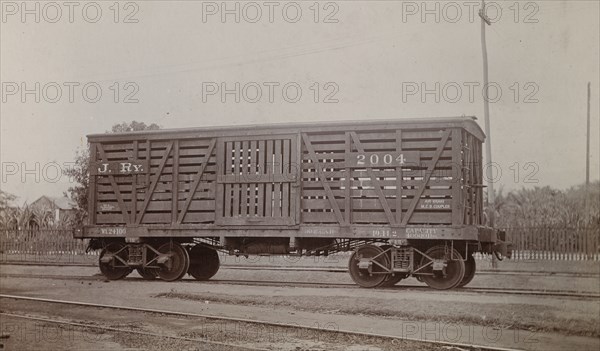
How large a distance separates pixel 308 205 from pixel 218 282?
242 cm

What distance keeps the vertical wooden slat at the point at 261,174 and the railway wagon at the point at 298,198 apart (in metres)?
0.02

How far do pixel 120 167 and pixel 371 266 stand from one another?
567 centimetres

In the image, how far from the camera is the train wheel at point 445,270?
998cm

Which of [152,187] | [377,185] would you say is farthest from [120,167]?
[377,185]

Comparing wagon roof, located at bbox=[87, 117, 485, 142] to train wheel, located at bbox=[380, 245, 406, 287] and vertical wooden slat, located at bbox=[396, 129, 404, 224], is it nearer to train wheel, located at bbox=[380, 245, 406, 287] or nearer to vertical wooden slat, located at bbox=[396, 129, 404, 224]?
vertical wooden slat, located at bbox=[396, 129, 404, 224]

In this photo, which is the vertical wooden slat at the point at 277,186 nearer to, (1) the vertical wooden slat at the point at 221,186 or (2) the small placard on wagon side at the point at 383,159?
(1) the vertical wooden slat at the point at 221,186

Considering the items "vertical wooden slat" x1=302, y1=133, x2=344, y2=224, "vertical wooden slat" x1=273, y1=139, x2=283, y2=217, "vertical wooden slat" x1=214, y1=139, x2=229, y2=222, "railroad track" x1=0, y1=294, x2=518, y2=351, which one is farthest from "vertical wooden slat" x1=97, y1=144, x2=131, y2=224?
"vertical wooden slat" x1=302, y1=133, x2=344, y2=224

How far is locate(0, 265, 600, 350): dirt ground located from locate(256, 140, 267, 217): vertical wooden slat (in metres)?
1.51

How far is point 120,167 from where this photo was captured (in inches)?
469

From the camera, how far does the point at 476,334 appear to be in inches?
275

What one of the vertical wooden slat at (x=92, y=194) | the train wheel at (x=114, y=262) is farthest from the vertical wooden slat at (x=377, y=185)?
the vertical wooden slat at (x=92, y=194)

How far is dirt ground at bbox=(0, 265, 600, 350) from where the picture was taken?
7098 mm

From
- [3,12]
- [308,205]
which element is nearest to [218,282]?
[308,205]

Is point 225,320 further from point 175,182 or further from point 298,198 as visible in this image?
point 175,182
